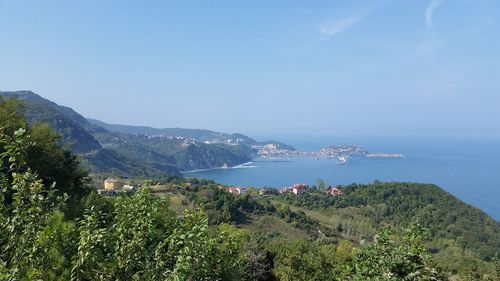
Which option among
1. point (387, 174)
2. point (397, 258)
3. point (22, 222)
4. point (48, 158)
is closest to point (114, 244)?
point (22, 222)

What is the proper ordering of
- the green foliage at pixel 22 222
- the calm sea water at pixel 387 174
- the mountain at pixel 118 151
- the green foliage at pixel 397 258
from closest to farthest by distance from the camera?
the green foliage at pixel 22 222
the green foliage at pixel 397 258
the calm sea water at pixel 387 174
the mountain at pixel 118 151

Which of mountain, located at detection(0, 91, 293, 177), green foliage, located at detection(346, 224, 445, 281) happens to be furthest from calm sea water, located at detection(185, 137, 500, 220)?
green foliage, located at detection(346, 224, 445, 281)

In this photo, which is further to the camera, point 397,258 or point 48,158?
point 48,158

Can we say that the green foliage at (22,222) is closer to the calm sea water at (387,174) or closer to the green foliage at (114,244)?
the green foliage at (114,244)

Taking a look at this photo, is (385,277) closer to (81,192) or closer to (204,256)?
(204,256)

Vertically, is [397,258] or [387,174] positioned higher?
[397,258]

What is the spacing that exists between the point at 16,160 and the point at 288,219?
57.8 metres

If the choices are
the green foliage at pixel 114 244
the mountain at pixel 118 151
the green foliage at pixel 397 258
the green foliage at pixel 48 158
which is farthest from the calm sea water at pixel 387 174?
the green foliage at pixel 114 244

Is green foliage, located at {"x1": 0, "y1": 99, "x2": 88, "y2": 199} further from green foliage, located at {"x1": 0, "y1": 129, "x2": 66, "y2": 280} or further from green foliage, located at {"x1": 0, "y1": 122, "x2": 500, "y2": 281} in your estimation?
green foliage, located at {"x1": 0, "y1": 129, "x2": 66, "y2": 280}

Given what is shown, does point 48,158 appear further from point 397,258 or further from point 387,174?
point 387,174

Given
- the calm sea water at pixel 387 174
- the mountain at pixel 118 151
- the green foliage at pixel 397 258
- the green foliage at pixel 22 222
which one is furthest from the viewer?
the mountain at pixel 118 151

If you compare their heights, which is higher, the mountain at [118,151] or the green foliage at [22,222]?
the green foliage at [22,222]

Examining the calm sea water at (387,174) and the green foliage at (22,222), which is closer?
the green foliage at (22,222)

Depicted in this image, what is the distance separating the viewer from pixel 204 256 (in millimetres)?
4129
